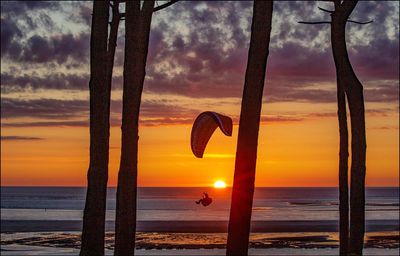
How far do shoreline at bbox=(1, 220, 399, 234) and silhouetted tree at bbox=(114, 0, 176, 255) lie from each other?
118 ft

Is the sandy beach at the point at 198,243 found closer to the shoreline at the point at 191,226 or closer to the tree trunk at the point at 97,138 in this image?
the shoreline at the point at 191,226

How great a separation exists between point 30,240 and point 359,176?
2850 cm

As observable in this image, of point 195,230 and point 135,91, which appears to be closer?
point 135,91

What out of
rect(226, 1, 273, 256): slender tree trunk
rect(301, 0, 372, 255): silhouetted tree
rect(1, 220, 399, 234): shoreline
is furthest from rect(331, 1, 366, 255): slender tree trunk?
rect(1, 220, 399, 234): shoreline

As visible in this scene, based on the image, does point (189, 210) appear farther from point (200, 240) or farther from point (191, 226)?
point (200, 240)

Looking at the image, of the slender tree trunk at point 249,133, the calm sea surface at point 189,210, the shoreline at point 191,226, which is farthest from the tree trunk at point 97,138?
the calm sea surface at point 189,210

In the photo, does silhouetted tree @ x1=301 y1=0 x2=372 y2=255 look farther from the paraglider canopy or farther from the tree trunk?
the tree trunk

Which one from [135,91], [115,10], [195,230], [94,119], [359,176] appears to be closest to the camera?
[94,119]

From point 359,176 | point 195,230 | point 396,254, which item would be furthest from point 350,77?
point 195,230

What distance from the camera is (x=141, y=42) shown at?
15.6 meters

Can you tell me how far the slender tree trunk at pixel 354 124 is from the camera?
1678 cm

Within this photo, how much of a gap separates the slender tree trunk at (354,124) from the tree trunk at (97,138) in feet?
17.3

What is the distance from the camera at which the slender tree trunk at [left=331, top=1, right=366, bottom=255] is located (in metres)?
16.8

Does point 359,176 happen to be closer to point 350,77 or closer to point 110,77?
point 350,77
